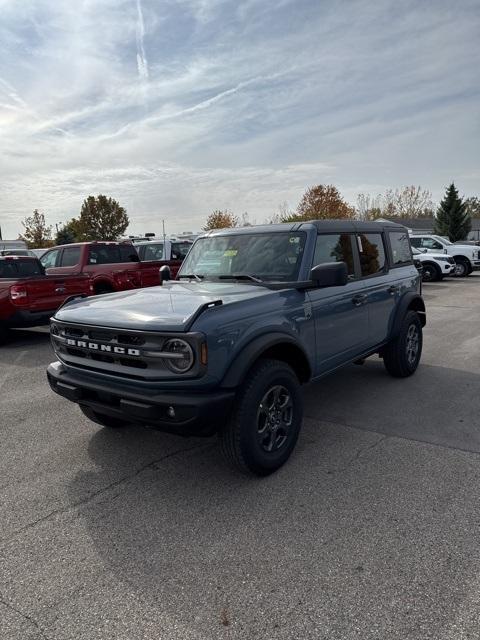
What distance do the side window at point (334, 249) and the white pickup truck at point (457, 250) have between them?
60.9 feet

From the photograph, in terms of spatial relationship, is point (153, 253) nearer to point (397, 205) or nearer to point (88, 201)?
point (88, 201)

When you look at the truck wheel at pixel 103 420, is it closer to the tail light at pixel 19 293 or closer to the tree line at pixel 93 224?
the tail light at pixel 19 293

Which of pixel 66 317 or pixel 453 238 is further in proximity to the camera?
pixel 453 238

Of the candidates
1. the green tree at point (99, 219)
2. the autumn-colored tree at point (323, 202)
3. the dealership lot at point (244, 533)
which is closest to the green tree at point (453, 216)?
the autumn-colored tree at point (323, 202)

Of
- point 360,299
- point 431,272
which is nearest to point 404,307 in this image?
point 360,299

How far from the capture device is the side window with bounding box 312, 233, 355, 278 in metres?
4.35

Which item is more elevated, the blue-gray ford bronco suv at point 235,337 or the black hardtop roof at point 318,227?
the black hardtop roof at point 318,227

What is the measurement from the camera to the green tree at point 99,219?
186 feet

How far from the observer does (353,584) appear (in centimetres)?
237

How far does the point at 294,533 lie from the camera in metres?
2.80

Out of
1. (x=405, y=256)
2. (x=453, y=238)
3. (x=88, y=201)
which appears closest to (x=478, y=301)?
(x=405, y=256)

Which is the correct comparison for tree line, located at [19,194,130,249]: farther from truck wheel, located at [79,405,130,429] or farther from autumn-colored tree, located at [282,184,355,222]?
truck wheel, located at [79,405,130,429]

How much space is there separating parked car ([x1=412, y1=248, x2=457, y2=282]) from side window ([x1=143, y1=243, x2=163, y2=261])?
1149cm

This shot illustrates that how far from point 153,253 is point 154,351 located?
1139 cm
